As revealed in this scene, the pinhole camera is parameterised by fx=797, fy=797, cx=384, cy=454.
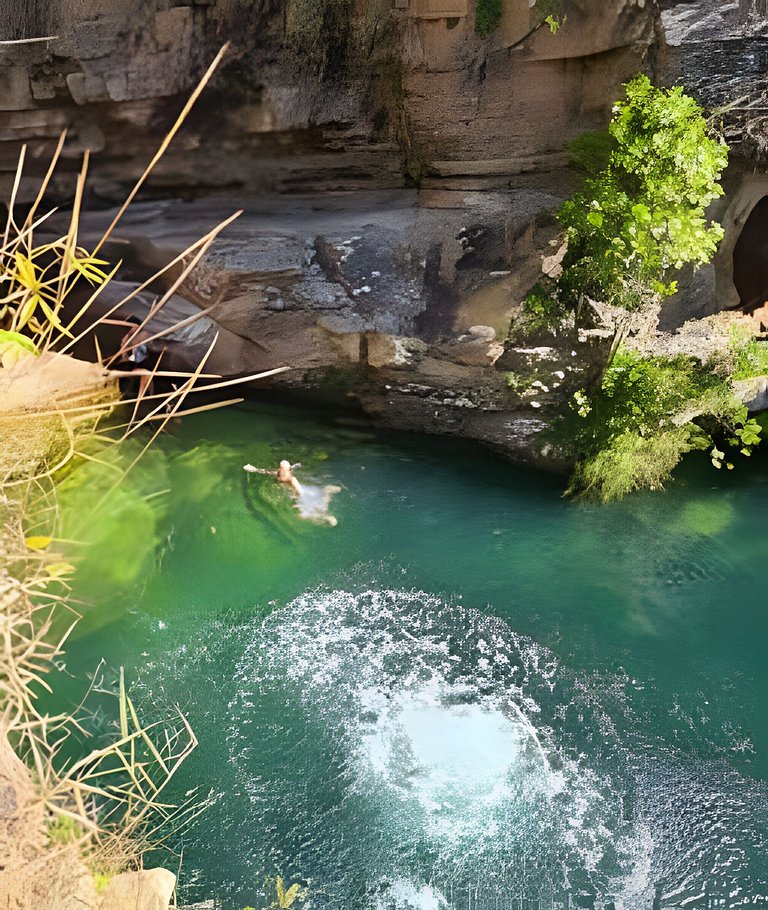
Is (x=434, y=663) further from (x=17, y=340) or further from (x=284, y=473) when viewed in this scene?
(x=17, y=340)

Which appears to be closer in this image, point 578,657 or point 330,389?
point 578,657

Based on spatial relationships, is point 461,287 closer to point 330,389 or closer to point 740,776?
point 330,389

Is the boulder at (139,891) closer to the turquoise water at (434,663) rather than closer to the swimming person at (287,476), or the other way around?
the turquoise water at (434,663)

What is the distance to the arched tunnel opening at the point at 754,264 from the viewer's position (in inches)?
232

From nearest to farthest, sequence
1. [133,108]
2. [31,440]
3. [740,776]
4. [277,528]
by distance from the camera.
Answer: [31,440], [740,776], [277,528], [133,108]

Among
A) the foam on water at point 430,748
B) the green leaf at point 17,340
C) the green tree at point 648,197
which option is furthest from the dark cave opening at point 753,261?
the green leaf at point 17,340

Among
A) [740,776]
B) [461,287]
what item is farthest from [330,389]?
[740,776]

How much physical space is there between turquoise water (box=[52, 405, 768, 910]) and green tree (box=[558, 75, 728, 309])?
1670 millimetres

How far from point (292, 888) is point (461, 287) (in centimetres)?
408

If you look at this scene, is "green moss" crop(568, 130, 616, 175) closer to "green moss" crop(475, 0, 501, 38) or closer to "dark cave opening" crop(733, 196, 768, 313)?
"green moss" crop(475, 0, 501, 38)

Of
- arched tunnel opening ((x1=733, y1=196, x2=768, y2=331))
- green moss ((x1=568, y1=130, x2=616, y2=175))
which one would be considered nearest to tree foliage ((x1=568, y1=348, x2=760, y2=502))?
arched tunnel opening ((x1=733, y1=196, x2=768, y2=331))

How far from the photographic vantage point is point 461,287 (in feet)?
19.5

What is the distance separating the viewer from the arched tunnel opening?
19.4 ft

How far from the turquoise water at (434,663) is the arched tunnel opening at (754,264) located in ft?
4.01
